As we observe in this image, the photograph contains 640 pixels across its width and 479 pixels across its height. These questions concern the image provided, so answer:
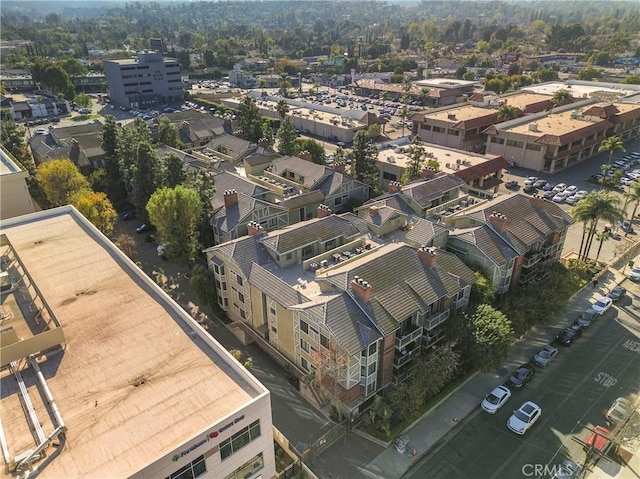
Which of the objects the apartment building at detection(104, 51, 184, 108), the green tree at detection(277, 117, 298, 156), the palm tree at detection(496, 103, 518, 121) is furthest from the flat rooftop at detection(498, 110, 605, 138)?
the apartment building at detection(104, 51, 184, 108)

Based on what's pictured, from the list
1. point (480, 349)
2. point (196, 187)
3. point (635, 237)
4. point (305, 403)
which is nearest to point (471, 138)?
point (635, 237)

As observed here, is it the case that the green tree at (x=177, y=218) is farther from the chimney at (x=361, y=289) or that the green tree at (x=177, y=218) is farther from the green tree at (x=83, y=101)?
the green tree at (x=83, y=101)

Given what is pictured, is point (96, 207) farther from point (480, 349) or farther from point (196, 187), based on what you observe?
point (480, 349)

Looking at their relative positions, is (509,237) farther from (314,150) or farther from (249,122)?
(249,122)

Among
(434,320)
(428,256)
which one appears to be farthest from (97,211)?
(434,320)

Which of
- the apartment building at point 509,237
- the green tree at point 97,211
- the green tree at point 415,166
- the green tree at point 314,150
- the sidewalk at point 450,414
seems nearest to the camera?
the sidewalk at point 450,414

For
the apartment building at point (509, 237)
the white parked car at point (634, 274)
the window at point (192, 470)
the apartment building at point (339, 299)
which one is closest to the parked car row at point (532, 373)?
the white parked car at point (634, 274)

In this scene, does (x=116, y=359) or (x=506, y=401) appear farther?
(x=506, y=401)
